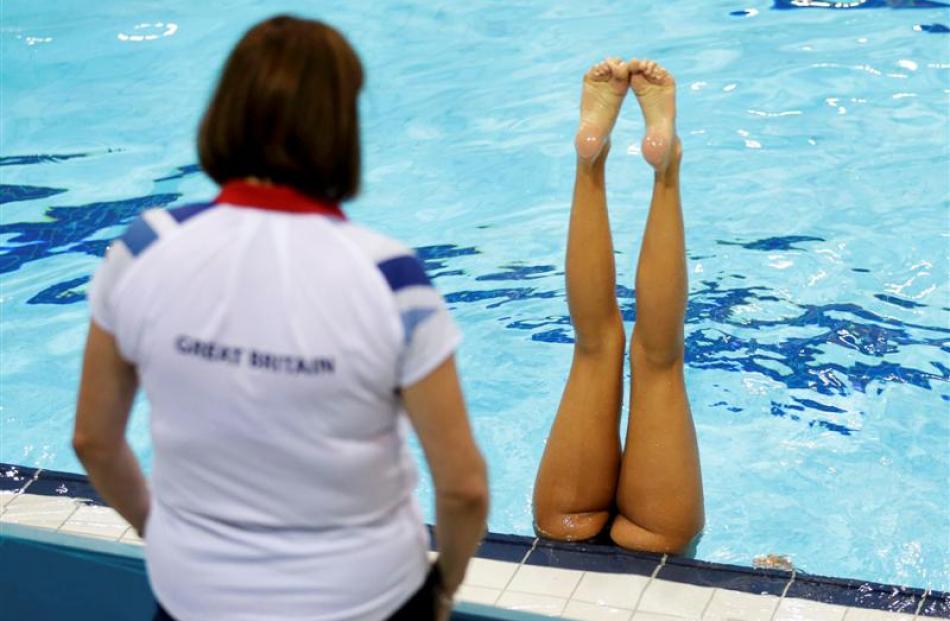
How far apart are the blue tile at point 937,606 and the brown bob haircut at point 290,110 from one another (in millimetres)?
1736

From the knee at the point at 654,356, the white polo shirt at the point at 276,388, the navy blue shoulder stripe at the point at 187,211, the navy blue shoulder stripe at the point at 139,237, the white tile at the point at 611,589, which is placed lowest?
the white tile at the point at 611,589

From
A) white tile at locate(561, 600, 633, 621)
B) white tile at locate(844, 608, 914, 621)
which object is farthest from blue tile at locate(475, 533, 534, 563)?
white tile at locate(844, 608, 914, 621)

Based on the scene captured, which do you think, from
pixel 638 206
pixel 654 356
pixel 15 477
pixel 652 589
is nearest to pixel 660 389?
pixel 654 356

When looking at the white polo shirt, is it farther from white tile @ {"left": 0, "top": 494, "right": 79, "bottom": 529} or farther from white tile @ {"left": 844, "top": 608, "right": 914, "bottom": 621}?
white tile @ {"left": 0, "top": 494, "right": 79, "bottom": 529}

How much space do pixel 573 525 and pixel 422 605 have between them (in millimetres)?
1521

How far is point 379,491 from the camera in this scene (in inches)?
63.2

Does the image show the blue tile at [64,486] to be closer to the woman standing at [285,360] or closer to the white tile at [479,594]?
the white tile at [479,594]

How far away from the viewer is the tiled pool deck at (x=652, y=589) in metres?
2.75

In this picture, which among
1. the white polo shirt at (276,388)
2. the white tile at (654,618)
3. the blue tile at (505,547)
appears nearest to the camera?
the white polo shirt at (276,388)

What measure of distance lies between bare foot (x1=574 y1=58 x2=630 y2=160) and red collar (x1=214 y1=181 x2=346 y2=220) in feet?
5.24

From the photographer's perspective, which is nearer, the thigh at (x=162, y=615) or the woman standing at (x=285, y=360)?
the woman standing at (x=285, y=360)

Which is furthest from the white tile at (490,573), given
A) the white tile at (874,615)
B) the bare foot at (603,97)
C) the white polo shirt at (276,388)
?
the white polo shirt at (276,388)

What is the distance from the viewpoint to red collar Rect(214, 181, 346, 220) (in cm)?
155

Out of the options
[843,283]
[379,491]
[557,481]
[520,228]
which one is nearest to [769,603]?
[557,481]
